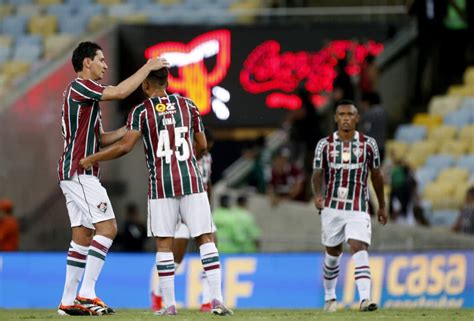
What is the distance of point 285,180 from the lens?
22531mm

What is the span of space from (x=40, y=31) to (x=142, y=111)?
14746 mm

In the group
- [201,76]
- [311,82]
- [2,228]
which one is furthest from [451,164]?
[2,228]

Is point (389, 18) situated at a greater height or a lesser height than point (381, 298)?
greater

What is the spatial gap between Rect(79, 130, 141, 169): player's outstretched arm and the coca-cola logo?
1203cm

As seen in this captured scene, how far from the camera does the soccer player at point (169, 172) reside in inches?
441

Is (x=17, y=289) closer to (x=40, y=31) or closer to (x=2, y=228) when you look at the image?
(x=2, y=228)

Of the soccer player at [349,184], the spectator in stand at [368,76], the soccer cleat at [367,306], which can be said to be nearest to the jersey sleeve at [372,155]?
the soccer player at [349,184]

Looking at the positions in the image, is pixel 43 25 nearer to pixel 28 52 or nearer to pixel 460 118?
pixel 28 52

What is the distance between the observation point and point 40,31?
25609 mm

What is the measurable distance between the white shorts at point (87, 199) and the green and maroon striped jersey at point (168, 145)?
397mm

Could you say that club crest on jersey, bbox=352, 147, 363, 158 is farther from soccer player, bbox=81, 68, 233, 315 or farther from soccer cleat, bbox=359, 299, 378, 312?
soccer player, bbox=81, 68, 233, 315

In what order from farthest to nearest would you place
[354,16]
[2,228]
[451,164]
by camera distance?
[354,16] → [451,164] → [2,228]

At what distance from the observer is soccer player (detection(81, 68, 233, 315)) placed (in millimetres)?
11203

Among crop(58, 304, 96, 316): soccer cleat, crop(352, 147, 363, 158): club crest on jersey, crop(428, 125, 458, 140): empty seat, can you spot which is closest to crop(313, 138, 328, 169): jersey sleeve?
crop(352, 147, 363, 158): club crest on jersey
